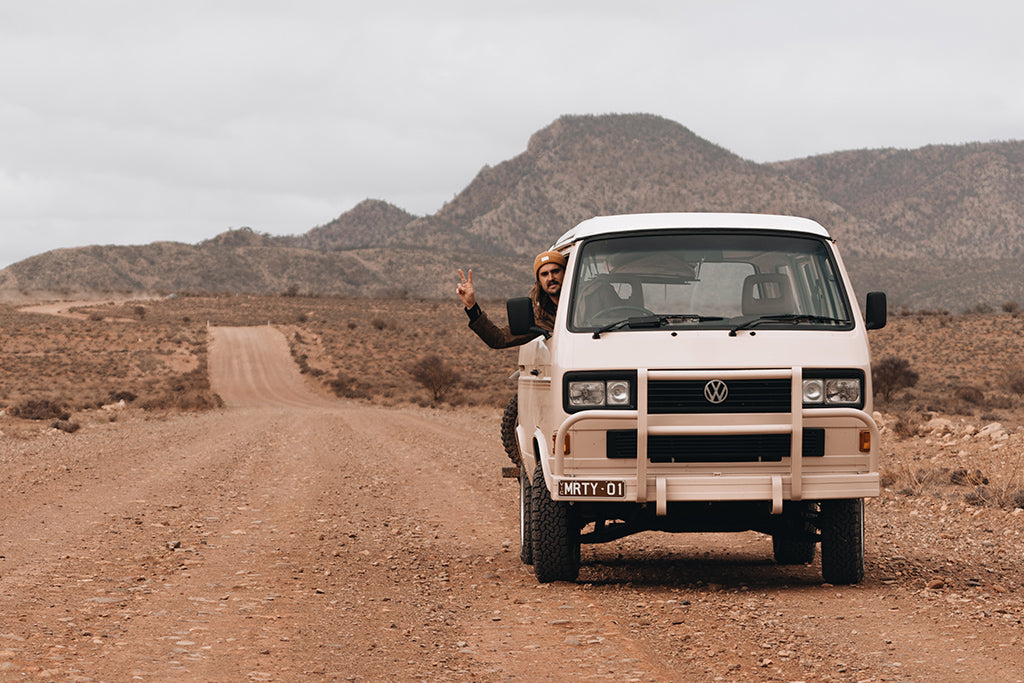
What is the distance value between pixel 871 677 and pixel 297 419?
1001 inches

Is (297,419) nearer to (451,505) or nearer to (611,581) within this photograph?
(451,505)

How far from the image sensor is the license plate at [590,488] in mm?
6832

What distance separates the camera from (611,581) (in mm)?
7766

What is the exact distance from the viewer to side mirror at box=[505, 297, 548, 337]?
7520 millimetres

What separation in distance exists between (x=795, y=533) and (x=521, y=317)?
239 cm

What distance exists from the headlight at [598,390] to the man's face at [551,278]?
136cm

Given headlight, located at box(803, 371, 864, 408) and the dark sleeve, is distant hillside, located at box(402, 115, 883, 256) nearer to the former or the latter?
the dark sleeve

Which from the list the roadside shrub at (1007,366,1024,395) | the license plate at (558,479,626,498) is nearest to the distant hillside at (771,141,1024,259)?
the roadside shrub at (1007,366,1024,395)

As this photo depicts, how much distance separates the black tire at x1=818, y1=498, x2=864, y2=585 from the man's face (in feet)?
8.13

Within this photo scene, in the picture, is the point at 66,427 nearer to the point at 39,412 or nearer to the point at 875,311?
the point at 39,412

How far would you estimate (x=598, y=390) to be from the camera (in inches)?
273

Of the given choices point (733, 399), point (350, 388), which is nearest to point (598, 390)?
point (733, 399)

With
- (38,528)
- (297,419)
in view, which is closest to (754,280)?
Answer: (38,528)

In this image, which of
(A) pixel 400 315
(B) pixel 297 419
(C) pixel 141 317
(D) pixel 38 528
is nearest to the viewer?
(D) pixel 38 528
